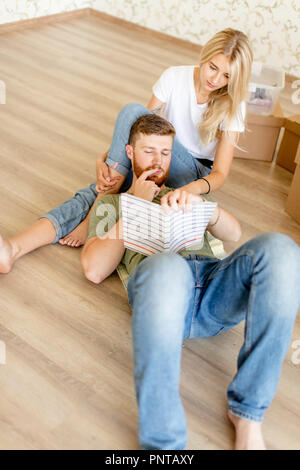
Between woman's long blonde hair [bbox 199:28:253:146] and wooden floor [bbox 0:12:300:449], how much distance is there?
17.0 inches

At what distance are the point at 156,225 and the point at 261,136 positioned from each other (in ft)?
4.20

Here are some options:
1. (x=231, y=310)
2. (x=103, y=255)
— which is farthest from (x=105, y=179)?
(x=231, y=310)

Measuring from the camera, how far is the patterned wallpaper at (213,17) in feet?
11.1

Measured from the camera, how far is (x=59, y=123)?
2.57 meters

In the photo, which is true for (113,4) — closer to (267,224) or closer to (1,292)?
(267,224)

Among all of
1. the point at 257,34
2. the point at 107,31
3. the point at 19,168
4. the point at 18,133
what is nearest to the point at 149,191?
the point at 19,168

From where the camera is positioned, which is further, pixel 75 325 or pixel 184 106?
pixel 184 106

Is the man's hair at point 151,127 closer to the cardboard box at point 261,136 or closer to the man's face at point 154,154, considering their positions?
the man's face at point 154,154

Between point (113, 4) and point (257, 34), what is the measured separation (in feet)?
4.03

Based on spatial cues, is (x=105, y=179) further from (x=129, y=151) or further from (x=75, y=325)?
(x=75, y=325)

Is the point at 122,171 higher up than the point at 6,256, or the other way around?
the point at 122,171

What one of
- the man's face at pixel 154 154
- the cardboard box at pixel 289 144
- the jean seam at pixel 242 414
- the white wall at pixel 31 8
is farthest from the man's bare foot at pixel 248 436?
the white wall at pixel 31 8

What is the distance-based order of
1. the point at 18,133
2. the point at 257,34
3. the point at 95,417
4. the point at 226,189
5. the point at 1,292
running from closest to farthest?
1. the point at 95,417
2. the point at 1,292
3. the point at 226,189
4. the point at 18,133
5. the point at 257,34

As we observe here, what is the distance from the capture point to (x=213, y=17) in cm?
363
